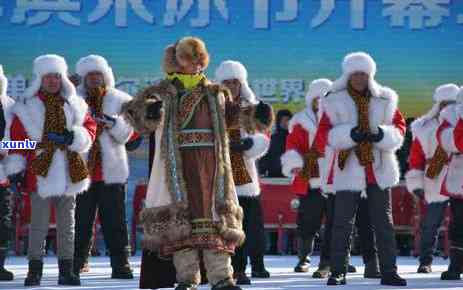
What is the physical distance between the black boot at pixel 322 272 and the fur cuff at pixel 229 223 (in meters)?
2.68

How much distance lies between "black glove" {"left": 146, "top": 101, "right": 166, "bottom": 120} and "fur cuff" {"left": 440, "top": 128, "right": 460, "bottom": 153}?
11.2 feet

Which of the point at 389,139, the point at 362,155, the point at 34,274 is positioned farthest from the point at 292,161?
the point at 34,274

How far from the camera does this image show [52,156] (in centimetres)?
1072

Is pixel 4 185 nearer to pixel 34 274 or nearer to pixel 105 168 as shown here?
pixel 105 168

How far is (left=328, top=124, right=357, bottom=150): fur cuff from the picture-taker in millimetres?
10625

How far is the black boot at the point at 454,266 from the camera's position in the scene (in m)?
11.5

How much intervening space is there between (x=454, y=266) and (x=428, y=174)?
3.61 ft

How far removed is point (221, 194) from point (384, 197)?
1.94 metres

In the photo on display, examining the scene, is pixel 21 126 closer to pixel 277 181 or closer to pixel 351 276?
pixel 351 276

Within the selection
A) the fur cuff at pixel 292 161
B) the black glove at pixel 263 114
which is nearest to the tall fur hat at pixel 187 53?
the black glove at pixel 263 114

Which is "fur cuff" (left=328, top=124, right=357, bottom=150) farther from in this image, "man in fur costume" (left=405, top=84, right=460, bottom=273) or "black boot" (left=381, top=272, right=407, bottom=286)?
"man in fur costume" (left=405, top=84, right=460, bottom=273)

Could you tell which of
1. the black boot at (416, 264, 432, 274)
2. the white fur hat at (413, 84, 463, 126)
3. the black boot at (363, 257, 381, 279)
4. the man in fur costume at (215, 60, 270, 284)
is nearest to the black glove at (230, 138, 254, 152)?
the man in fur costume at (215, 60, 270, 284)

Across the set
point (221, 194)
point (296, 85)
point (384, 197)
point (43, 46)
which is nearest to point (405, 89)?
point (296, 85)

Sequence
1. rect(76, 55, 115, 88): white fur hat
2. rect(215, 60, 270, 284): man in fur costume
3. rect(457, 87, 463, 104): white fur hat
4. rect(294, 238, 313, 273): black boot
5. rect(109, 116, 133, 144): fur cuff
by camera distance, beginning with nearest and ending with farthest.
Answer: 1. rect(215, 60, 270, 284): man in fur costume
2. rect(109, 116, 133, 144): fur cuff
3. rect(76, 55, 115, 88): white fur hat
4. rect(457, 87, 463, 104): white fur hat
5. rect(294, 238, 313, 273): black boot
